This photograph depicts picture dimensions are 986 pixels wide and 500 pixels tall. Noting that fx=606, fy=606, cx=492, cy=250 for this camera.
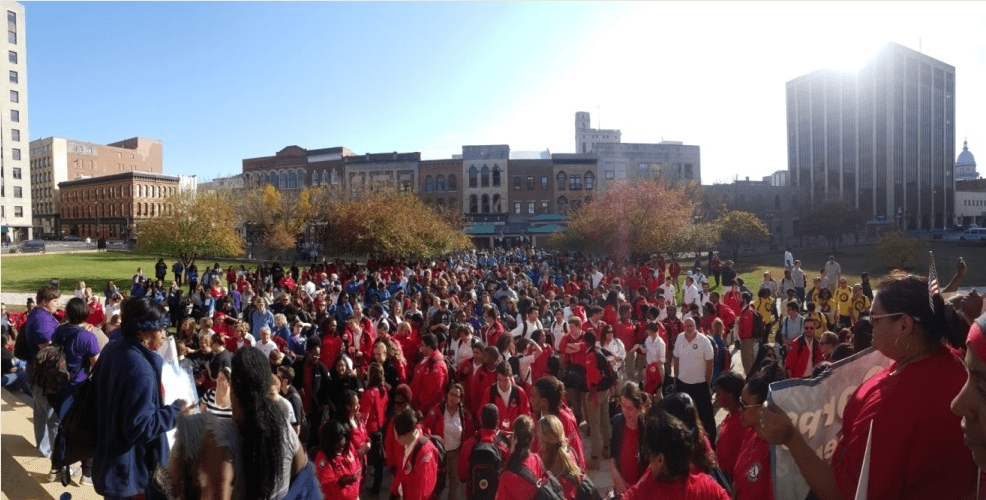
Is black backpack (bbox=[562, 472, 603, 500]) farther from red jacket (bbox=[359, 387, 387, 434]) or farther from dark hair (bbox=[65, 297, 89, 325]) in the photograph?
dark hair (bbox=[65, 297, 89, 325])

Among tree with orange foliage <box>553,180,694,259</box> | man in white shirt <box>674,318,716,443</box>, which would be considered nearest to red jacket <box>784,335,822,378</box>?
man in white shirt <box>674,318,716,443</box>

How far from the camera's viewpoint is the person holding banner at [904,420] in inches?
77.1

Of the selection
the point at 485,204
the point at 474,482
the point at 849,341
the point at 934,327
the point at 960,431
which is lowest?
the point at 474,482

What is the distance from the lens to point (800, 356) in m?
7.71

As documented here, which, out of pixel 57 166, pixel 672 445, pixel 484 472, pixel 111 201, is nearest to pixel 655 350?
pixel 484 472

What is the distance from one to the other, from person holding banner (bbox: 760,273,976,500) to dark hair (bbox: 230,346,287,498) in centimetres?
192

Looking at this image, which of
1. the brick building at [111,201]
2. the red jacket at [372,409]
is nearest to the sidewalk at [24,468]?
the red jacket at [372,409]

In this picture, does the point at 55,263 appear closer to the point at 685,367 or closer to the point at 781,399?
the point at 685,367

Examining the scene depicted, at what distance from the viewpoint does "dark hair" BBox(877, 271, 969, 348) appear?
217 cm

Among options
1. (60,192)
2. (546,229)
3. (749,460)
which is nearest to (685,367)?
(749,460)

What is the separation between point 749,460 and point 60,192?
115487mm

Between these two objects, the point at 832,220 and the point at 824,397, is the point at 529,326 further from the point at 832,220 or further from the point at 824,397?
the point at 832,220

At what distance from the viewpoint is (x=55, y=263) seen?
43.1 m

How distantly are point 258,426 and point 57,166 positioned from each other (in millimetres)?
117686
